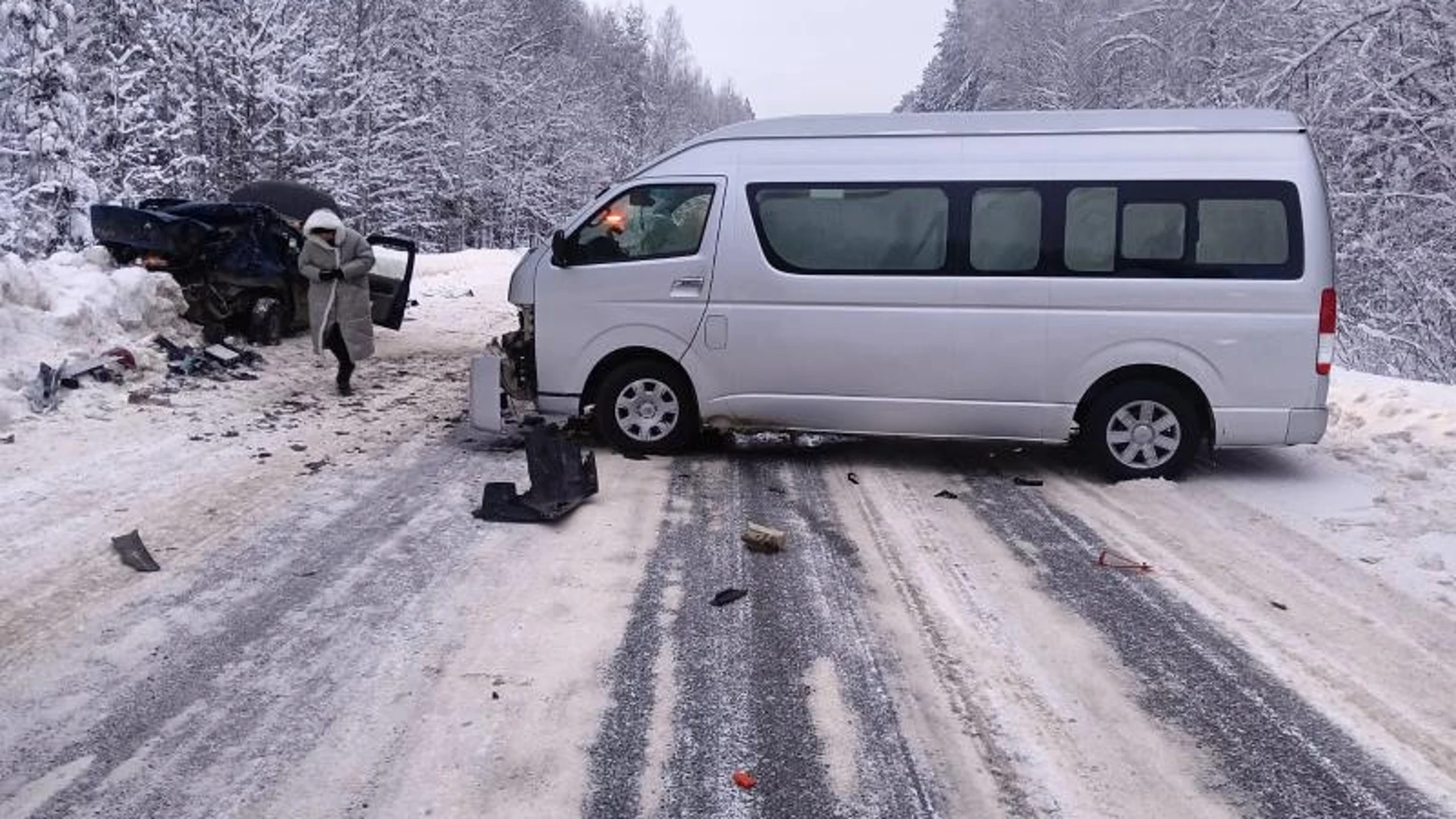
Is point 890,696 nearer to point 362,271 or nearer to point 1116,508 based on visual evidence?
point 1116,508

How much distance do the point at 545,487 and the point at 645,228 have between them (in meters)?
2.29

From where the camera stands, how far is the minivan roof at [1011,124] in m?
6.83

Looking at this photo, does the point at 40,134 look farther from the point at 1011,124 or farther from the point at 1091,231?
the point at 1091,231

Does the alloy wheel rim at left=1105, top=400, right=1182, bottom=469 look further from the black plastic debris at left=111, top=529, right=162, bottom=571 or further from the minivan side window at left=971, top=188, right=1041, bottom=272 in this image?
the black plastic debris at left=111, top=529, right=162, bottom=571

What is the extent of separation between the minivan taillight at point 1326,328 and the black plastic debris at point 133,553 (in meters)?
6.90

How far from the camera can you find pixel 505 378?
25.9ft

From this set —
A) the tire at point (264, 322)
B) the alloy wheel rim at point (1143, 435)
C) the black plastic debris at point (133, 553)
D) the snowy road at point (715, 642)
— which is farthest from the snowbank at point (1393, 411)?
the tire at point (264, 322)

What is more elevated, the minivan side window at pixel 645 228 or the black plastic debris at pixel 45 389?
the minivan side window at pixel 645 228

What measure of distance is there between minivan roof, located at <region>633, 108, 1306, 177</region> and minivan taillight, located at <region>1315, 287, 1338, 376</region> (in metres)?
1.13

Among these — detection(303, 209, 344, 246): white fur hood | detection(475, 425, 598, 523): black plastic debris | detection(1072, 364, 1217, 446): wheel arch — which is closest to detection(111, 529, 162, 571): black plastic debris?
detection(475, 425, 598, 523): black plastic debris

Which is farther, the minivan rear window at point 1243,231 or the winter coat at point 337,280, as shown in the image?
the winter coat at point 337,280

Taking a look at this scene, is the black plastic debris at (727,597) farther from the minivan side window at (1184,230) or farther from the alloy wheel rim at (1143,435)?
the minivan side window at (1184,230)

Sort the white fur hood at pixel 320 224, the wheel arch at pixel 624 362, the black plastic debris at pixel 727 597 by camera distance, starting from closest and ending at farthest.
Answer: the black plastic debris at pixel 727 597 → the wheel arch at pixel 624 362 → the white fur hood at pixel 320 224

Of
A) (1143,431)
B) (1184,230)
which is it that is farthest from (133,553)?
(1184,230)
